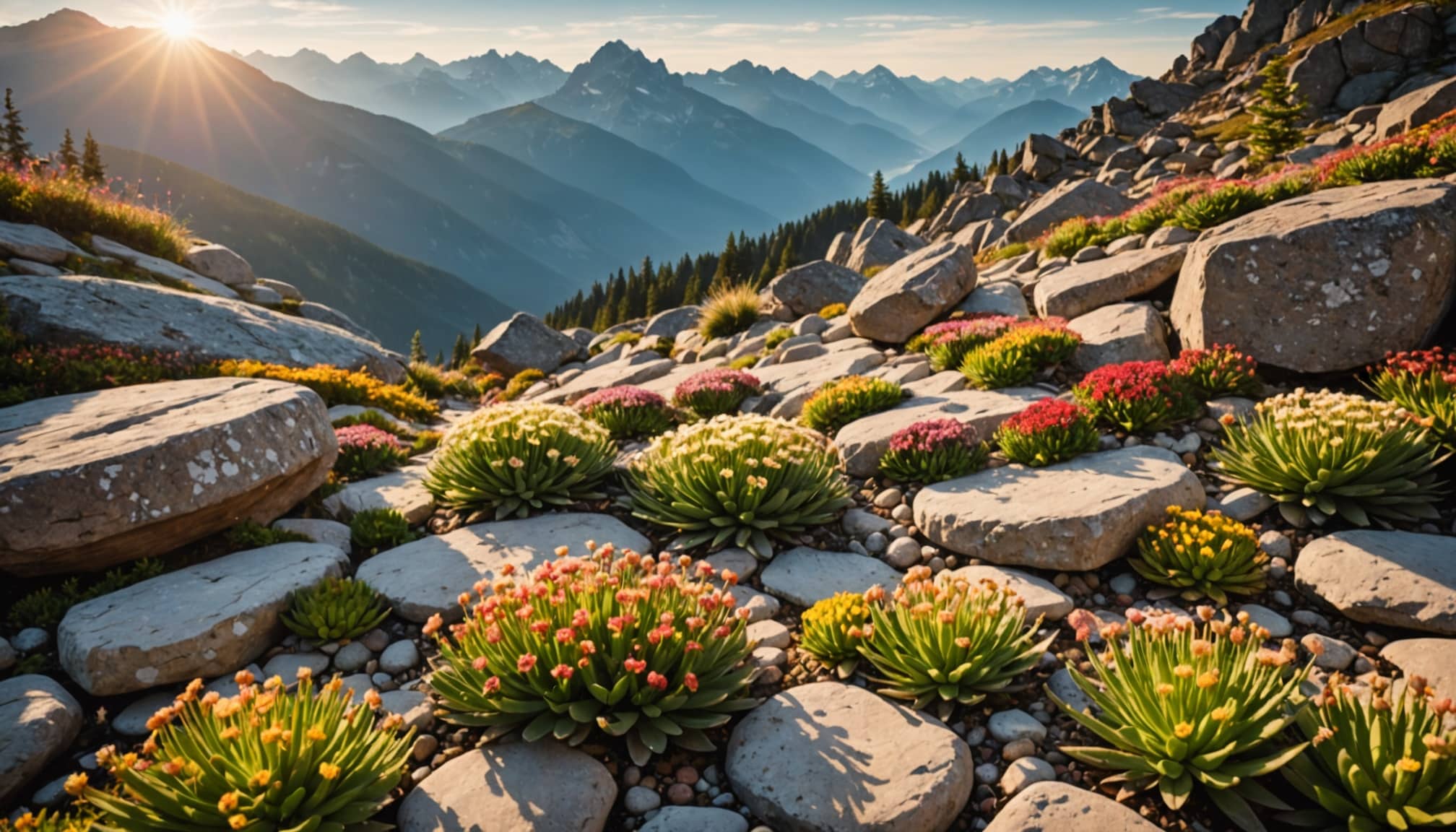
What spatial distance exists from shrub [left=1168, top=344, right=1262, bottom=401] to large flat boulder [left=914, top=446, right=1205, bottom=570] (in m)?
1.70

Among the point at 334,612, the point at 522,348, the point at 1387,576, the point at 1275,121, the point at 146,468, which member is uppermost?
the point at 1275,121

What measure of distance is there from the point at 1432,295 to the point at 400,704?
36.1 ft

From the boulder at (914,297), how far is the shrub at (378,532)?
366 inches

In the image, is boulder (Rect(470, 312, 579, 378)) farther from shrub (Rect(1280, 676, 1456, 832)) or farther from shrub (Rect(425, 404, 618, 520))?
shrub (Rect(1280, 676, 1456, 832))

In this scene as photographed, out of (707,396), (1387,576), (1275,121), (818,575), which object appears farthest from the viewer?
(1275,121)

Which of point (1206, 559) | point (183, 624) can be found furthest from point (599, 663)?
point (1206, 559)

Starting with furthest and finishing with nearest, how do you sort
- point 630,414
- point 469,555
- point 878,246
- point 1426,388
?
point 878,246, point 630,414, point 1426,388, point 469,555

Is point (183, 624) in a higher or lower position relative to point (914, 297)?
lower

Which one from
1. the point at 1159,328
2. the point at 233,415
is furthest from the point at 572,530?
the point at 1159,328

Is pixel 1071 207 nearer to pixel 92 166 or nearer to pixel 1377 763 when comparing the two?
pixel 1377 763

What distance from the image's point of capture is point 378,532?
282 inches

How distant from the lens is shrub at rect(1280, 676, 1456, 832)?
324cm

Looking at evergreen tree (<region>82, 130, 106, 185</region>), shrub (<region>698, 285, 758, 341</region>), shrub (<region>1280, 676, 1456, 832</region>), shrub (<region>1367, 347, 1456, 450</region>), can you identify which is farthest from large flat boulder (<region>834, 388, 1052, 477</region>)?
evergreen tree (<region>82, 130, 106, 185</region>)

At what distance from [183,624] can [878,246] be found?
91.1ft
